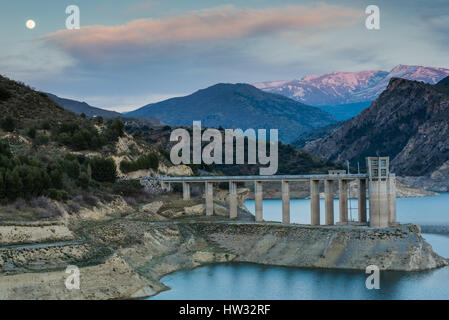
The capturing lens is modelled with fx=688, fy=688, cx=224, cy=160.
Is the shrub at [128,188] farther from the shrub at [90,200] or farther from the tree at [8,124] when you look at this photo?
the tree at [8,124]

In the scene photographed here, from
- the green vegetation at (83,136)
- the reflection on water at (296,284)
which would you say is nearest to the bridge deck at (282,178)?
the green vegetation at (83,136)

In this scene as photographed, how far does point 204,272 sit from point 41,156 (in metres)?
29.1

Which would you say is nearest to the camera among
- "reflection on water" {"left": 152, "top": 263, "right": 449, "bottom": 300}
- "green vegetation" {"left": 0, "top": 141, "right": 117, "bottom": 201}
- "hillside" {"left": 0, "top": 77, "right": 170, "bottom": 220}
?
"reflection on water" {"left": 152, "top": 263, "right": 449, "bottom": 300}

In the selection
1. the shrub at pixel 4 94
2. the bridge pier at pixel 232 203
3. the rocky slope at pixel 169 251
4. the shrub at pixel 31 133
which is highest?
the shrub at pixel 4 94

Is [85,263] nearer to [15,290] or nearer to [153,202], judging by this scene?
[15,290]

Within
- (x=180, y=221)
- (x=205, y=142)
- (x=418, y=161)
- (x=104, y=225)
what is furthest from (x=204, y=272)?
(x=418, y=161)

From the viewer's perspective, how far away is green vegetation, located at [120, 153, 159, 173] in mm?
87875

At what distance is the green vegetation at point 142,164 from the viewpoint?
288 feet

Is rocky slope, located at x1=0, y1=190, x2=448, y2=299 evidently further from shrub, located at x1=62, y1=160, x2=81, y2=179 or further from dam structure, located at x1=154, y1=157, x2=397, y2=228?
shrub, located at x1=62, y1=160, x2=81, y2=179

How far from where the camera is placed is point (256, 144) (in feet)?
565

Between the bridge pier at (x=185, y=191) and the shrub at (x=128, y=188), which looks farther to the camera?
the bridge pier at (x=185, y=191)

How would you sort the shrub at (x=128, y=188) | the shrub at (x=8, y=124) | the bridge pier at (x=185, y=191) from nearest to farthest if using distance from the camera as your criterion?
the shrub at (x=128, y=188), the shrub at (x=8, y=124), the bridge pier at (x=185, y=191)

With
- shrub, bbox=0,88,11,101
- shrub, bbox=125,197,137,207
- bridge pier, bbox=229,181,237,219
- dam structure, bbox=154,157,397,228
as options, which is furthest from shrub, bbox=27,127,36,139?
bridge pier, bbox=229,181,237,219

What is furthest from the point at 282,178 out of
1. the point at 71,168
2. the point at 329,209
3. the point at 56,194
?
the point at 56,194
